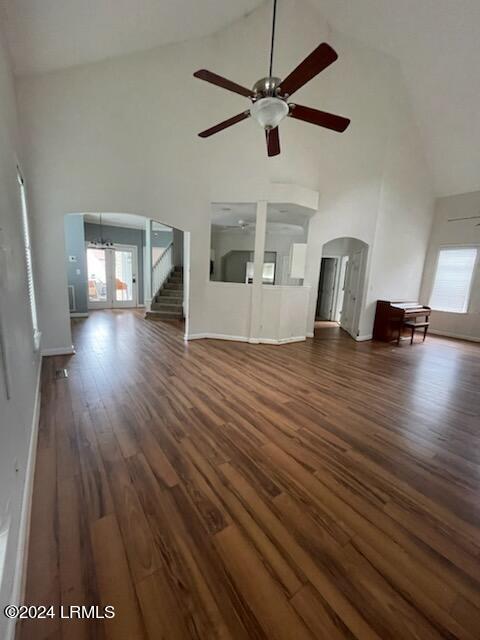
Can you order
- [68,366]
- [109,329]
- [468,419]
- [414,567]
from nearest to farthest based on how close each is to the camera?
[414,567] → [468,419] → [68,366] → [109,329]

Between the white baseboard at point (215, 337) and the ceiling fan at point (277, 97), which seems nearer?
the ceiling fan at point (277, 97)

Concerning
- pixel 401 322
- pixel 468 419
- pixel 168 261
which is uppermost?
pixel 168 261

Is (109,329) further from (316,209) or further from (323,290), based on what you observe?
(323,290)

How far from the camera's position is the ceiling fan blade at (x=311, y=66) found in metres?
1.88

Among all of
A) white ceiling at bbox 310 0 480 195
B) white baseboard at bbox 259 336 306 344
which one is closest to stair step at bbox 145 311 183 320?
white baseboard at bbox 259 336 306 344

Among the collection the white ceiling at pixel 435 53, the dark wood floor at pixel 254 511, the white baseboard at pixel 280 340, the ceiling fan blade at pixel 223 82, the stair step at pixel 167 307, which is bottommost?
the dark wood floor at pixel 254 511

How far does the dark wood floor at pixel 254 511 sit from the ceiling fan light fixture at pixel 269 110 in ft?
9.37

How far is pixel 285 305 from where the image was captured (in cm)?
549

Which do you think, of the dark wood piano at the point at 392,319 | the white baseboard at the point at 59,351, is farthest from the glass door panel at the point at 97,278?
the dark wood piano at the point at 392,319

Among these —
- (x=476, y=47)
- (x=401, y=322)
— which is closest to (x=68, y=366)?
(x=401, y=322)

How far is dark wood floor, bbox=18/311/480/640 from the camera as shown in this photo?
3.72ft

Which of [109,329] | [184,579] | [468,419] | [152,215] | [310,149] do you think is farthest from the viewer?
[109,329]

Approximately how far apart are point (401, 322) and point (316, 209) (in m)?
3.38

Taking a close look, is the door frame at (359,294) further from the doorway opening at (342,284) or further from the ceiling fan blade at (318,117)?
the ceiling fan blade at (318,117)
